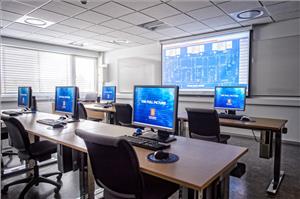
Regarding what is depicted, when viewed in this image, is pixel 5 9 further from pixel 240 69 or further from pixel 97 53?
pixel 240 69

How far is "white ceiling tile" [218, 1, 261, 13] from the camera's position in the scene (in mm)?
3319

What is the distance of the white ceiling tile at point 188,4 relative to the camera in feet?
10.9

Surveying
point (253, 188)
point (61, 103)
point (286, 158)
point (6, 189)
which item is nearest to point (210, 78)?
point (286, 158)

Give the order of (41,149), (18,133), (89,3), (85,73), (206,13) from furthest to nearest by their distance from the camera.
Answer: (85,73)
(206,13)
(89,3)
(41,149)
(18,133)

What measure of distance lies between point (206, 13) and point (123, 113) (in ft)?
8.09

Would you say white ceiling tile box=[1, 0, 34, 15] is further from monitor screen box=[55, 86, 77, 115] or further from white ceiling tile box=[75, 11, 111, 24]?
monitor screen box=[55, 86, 77, 115]

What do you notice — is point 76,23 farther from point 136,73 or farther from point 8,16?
point 136,73

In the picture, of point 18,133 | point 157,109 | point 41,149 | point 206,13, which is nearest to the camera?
point 157,109

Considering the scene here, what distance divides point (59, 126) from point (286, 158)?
366cm

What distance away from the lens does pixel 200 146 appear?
1.61 metres

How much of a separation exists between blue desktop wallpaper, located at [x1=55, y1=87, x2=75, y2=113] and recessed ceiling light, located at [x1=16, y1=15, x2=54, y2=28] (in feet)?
7.34

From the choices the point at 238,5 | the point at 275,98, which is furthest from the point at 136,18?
the point at 275,98

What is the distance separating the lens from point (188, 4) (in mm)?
3410

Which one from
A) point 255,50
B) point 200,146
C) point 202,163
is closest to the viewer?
point 202,163
